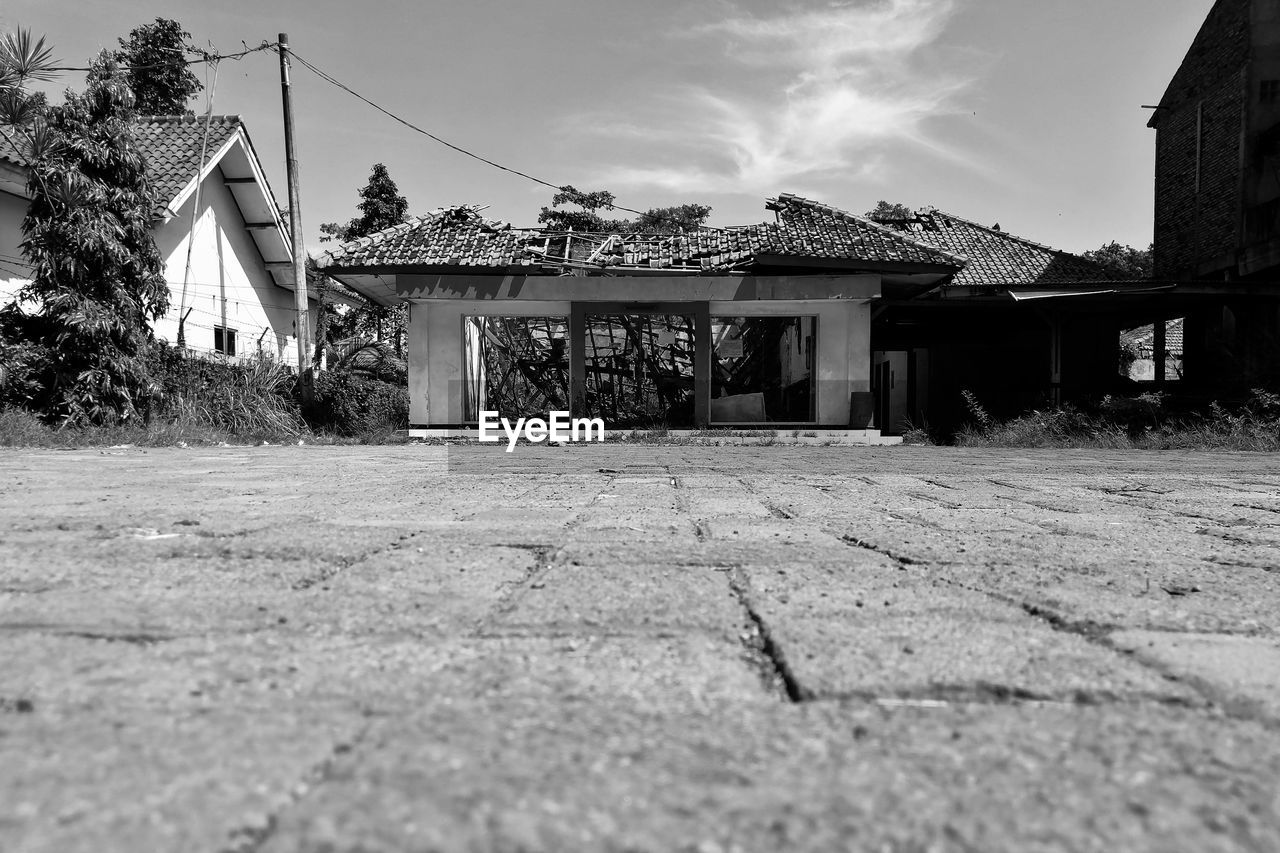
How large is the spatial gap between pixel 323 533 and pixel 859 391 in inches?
400

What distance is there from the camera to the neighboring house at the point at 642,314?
1090cm

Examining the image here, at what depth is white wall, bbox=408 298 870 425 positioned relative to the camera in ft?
37.0

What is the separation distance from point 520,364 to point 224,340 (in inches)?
223

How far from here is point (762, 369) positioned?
12625 mm

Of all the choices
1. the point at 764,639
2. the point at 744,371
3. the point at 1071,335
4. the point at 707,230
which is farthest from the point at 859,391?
the point at 764,639

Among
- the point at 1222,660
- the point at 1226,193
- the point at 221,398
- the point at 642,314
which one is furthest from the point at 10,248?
the point at 1226,193

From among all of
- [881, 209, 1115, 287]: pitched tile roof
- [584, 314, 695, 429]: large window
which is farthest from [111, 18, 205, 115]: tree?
[881, 209, 1115, 287]: pitched tile roof

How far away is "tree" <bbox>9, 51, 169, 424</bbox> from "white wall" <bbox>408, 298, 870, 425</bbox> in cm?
321

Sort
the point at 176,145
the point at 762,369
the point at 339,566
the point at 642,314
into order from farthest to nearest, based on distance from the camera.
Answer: the point at 176,145
the point at 762,369
the point at 642,314
the point at 339,566

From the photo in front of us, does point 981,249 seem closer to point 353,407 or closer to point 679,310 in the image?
point 679,310

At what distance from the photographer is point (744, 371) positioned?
40.9 feet

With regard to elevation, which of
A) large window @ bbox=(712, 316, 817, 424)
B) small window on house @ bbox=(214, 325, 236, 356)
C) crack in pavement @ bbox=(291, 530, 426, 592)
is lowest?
crack in pavement @ bbox=(291, 530, 426, 592)

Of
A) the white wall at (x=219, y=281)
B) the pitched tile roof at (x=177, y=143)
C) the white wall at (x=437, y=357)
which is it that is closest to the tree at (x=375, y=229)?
the white wall at (x=219, y=281)

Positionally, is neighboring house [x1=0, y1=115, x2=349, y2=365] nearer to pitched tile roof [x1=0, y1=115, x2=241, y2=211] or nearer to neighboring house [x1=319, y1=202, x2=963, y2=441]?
pitched tile roof [x1=0, y1=115, x2=241, y2=211]
